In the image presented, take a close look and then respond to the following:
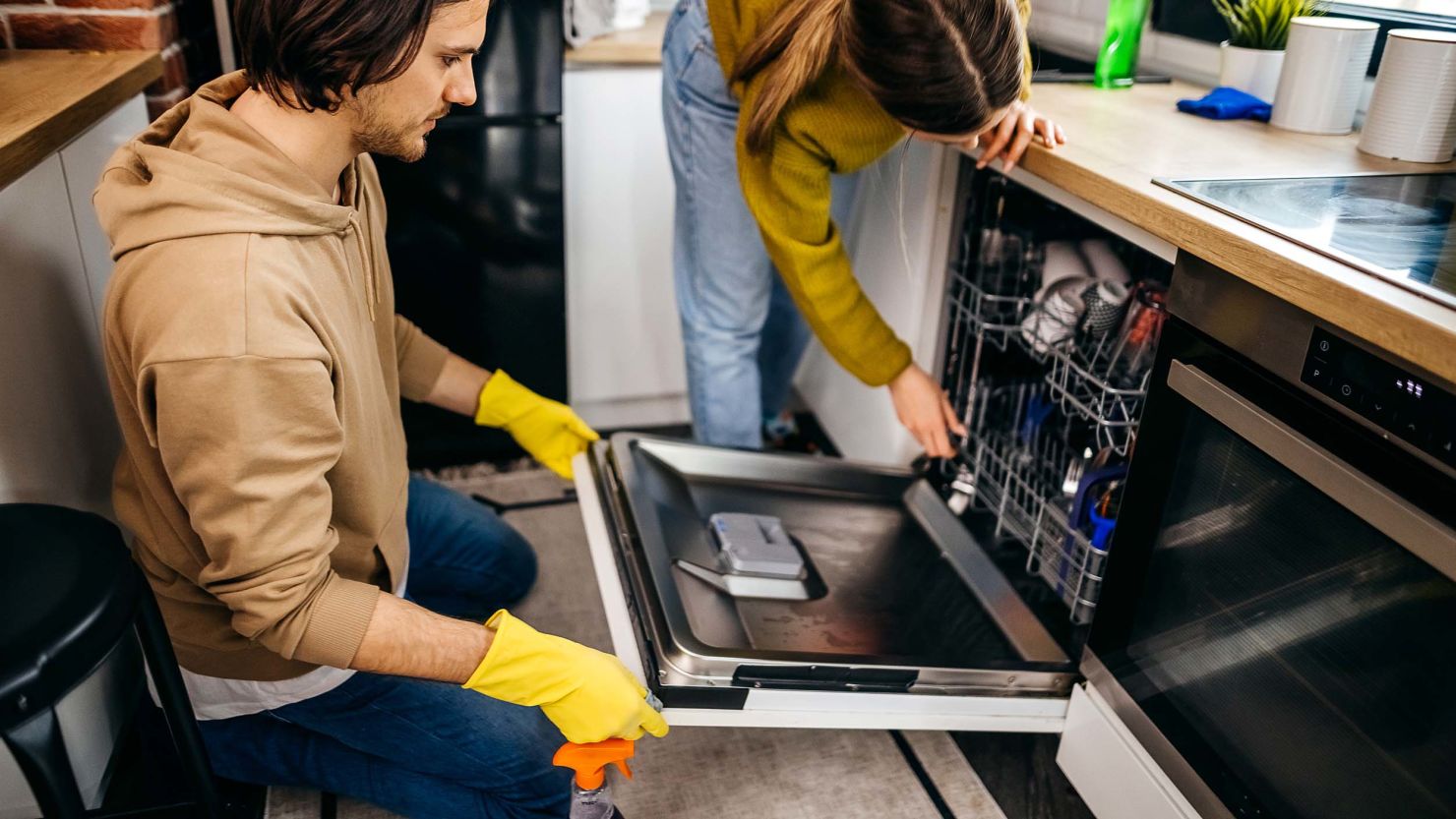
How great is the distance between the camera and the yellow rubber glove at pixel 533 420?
1519 mm

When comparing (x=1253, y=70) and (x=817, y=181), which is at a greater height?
(x=1253, y=70)

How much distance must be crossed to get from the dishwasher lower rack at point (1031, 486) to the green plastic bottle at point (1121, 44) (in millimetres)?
475

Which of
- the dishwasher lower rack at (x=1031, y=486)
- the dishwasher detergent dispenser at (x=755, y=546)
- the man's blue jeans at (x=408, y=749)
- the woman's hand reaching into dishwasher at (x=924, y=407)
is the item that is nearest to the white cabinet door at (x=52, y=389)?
the man's blue jeans at (x=408, y=749)

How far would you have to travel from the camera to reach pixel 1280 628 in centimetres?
98

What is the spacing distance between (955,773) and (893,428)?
574mm

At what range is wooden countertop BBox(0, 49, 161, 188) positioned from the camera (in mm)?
1097

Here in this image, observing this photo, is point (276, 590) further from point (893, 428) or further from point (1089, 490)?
point (893, 428)

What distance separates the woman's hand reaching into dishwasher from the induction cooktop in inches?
16.9

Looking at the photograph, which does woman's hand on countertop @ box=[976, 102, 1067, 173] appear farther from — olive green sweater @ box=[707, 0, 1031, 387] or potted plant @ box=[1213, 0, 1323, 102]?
potted plant @ box=[1213, 0, 1323, 102]

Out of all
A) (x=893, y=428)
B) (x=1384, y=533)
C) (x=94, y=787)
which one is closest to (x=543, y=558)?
(x=893, y=428)

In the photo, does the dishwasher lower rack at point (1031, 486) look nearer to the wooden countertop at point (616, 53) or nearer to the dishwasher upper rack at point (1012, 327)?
the dishwasher upper rack at point (1012, 327)

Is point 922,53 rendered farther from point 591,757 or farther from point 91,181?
point 91,181

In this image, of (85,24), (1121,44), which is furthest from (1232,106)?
(85,24)

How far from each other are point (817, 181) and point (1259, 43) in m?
0.69
